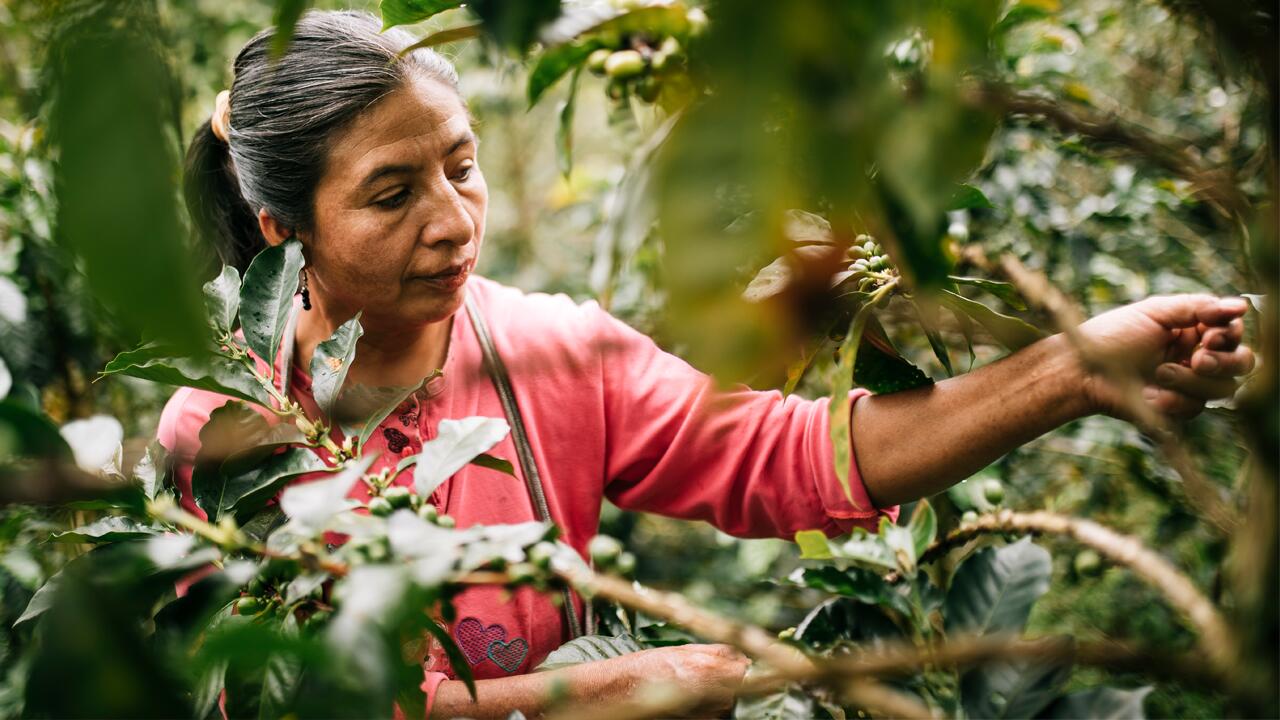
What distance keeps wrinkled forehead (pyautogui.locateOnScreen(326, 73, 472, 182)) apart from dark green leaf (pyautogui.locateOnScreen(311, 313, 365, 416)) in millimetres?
300

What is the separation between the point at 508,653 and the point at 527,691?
0.16 meters

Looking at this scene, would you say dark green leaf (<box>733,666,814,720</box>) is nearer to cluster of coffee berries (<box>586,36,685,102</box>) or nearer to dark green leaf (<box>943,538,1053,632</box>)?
dark green leaf (<box>943,538,1053,632</box>)

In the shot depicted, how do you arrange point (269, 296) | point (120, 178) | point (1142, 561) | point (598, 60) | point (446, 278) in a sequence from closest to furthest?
point (120, 178) → point (1142, 561) → point (598, 60) → point (269, 296) → point (446, 278)

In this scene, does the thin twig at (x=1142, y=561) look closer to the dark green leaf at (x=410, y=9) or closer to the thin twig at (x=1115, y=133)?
the thin twig at (x=1115, y=133)

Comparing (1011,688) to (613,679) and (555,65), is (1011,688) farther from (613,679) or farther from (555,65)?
(555,65)

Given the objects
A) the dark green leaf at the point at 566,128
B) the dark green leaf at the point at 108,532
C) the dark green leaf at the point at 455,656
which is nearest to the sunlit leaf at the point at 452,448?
the dark green leaf at the point at 455,656

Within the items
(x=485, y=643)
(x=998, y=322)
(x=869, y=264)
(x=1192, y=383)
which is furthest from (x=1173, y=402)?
(x=485, y=643)

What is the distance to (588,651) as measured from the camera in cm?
97

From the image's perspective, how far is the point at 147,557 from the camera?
0.57m

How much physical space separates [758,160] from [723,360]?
0.23ft

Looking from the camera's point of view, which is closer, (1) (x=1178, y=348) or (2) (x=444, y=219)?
(1) (x=1178, y=348)

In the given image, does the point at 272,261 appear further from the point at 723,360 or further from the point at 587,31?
the point at 723,360

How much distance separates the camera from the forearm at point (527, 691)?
98 centimetres

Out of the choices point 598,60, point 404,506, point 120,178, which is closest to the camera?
point 120,178
